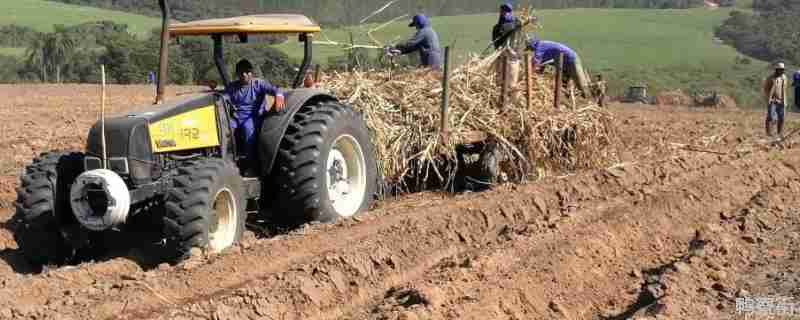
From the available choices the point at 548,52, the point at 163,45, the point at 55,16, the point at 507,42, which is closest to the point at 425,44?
the point at 507,42

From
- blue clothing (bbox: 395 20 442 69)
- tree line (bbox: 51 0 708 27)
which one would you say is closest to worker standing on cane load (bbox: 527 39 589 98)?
blue clothing (bbox: 395 20 442 69)

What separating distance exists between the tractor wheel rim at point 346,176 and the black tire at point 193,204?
1516 millimetres

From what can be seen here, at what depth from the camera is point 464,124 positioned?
10398 millimetres

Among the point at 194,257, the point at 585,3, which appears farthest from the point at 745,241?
the point at 585,3

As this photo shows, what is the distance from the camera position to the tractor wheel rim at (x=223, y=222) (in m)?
7.33

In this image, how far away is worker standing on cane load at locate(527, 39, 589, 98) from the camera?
1154 cm

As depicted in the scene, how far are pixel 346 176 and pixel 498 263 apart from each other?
8.27ft

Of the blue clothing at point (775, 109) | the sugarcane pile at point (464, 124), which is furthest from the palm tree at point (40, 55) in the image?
the sugarcane pile at point (464, 124)

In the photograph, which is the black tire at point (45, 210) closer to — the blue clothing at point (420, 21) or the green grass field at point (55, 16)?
the blue clothing at point (420, 21)

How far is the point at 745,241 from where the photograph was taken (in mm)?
7879

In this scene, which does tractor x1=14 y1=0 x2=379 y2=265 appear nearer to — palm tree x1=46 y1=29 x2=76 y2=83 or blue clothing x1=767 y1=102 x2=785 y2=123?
blue clothing x1=767 y1=102 x2=785 y2=123

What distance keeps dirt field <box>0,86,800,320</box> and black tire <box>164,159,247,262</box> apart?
20 cm

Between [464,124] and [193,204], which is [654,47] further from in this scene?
[193,204]

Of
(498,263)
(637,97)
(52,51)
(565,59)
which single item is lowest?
(637,97)
